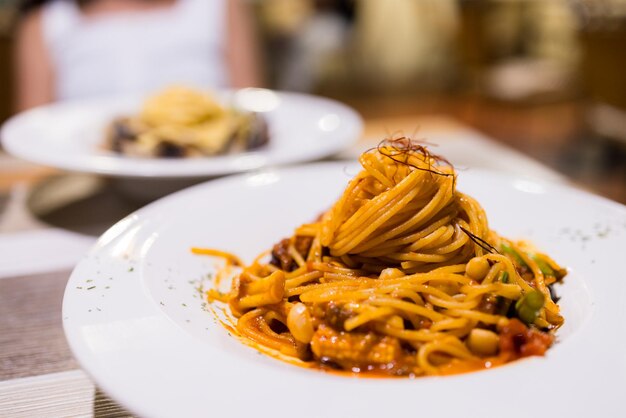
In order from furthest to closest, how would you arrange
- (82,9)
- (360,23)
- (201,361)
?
(360,23)
(82,9)
(201,361)

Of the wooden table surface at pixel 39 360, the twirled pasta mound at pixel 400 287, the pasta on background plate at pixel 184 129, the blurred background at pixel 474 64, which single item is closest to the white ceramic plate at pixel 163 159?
the pasta on background plate at pixel 184 129

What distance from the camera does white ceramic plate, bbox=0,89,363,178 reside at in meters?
2.30

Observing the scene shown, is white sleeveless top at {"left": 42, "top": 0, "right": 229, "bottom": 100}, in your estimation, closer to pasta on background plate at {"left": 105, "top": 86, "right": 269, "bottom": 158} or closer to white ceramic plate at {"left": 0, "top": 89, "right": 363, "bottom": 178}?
white ceramic plate at {"left": 0, "top": 89, "right": 363, "bottom": 178}

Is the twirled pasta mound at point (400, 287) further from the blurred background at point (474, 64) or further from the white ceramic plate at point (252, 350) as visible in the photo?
the blurred background at point (474, 64)

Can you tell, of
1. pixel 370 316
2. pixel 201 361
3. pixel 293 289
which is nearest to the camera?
pixel 201 361

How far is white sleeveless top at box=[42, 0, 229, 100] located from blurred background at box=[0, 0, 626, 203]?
1.29 ft

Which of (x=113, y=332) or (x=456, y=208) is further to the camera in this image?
(x=456, y=208)

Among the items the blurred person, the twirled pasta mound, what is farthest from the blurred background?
the twirled pasta mound

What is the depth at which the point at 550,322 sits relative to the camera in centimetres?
137

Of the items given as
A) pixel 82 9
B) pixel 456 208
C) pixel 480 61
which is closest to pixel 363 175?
pixel 456 208

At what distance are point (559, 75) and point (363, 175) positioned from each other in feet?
19.8

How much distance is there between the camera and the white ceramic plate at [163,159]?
90.4 inches

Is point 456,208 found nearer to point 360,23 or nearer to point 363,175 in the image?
point 363,175

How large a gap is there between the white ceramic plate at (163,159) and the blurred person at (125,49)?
1.35 m
